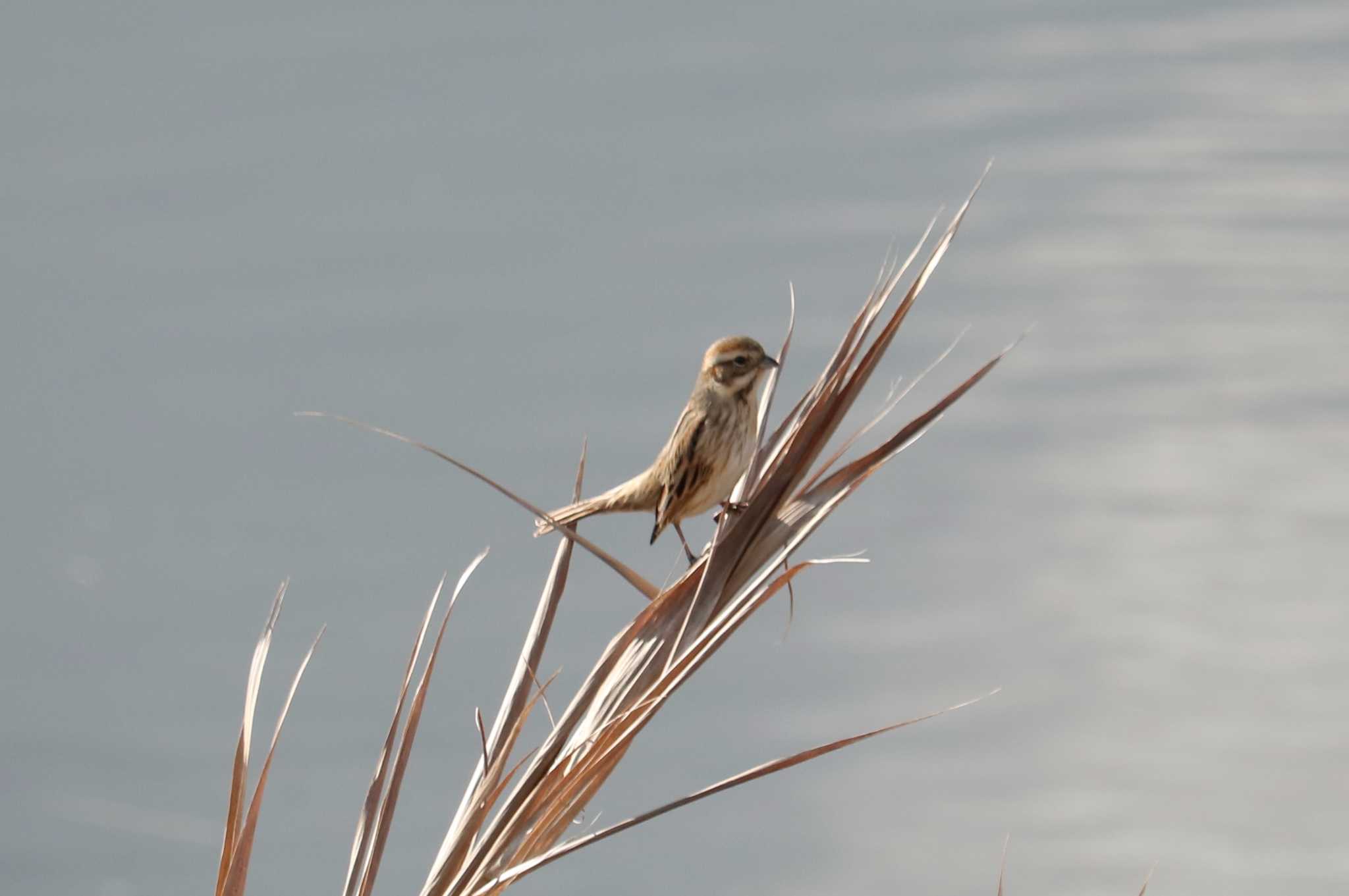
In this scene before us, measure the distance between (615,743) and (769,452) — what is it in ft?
1.85

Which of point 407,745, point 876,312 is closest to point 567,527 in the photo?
point 407,745

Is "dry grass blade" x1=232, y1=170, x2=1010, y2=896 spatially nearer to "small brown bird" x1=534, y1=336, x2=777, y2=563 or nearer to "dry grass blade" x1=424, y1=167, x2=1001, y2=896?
"dry grass blade" x1=424, y1=167, x2=1001, y2=896

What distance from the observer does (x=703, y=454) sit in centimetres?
317

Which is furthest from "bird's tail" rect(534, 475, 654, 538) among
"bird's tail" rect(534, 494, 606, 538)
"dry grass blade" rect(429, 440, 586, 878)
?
"dry grass blade" rect(429, 440, 586, 878)

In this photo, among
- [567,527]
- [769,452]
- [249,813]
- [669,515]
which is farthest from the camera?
[669,515]

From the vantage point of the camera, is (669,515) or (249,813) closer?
(249,813)

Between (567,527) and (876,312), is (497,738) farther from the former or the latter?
(876,312)

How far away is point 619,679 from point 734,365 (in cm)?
186

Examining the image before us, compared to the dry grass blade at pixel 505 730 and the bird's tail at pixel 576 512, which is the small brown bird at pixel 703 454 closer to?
the bird's tail at pixel 576 512

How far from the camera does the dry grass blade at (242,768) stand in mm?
1537

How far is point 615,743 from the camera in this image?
4.78ft

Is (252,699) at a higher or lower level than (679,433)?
lower

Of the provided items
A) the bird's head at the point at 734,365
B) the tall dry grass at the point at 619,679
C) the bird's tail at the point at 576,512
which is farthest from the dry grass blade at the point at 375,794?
the bird's head at the point at 734,365

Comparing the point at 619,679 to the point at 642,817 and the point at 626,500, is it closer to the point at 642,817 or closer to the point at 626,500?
the point at 642,817
